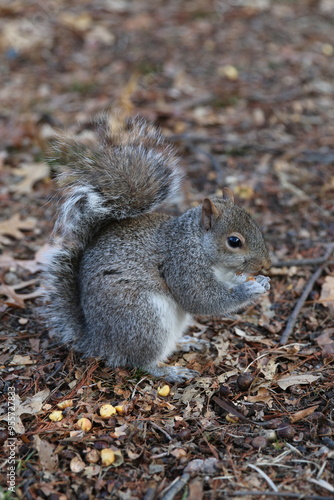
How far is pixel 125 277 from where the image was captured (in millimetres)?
2928

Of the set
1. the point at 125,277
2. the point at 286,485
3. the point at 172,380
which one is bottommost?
the point at 172,380

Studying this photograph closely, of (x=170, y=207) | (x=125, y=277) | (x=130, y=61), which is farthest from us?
(x=130, y=61)

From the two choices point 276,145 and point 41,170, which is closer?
point 41,170

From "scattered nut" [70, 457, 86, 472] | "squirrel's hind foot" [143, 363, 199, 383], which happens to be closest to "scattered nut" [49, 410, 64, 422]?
"scattered nut" [70, 457, 86, 472]

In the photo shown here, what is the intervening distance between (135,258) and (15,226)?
1.56 meters

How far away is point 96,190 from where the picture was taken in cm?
289

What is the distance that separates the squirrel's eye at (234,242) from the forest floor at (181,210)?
0.65 meters

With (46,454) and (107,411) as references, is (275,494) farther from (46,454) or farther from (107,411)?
(46,454)

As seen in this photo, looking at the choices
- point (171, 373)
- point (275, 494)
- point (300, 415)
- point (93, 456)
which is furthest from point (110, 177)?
point (275, 494)

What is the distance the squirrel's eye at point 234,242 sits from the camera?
9.78ft

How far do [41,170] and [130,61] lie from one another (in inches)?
97.5

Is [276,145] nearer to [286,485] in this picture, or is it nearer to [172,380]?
[172,380]

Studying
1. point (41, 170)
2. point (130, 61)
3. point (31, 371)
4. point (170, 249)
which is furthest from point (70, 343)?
point (130, 61)

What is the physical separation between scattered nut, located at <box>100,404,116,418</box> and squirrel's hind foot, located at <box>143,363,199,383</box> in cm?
39
